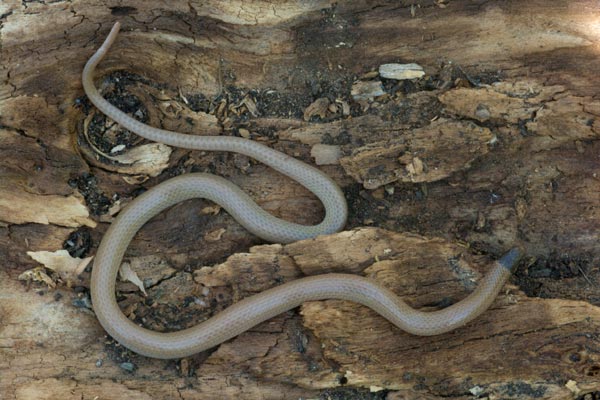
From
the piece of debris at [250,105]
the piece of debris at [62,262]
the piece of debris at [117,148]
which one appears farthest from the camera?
the piece of debris at [250,105]

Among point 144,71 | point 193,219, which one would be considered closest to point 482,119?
point 193,219

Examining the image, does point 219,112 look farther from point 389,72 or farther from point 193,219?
point 389,72

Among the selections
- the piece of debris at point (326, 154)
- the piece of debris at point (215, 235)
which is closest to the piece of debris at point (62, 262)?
the piece of debris at point (215, 235)

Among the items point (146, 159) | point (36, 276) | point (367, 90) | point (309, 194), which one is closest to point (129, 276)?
point (36, 276)

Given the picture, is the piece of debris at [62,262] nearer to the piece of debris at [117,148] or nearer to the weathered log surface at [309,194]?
the weathered log surface at [309,194]

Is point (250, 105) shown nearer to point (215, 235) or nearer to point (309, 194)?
point (309, 194)
